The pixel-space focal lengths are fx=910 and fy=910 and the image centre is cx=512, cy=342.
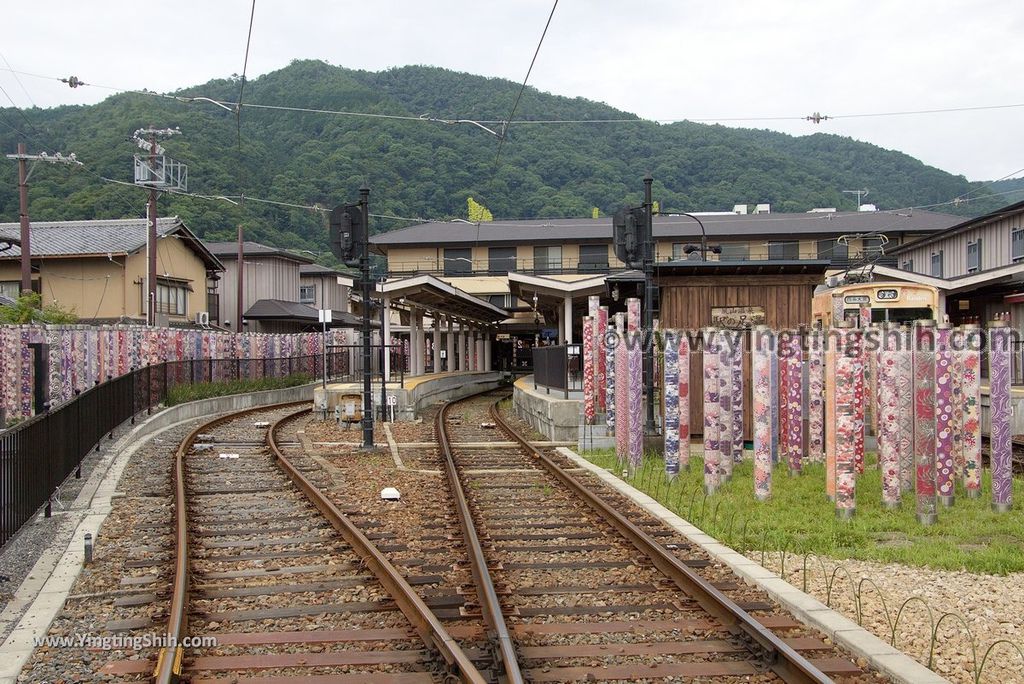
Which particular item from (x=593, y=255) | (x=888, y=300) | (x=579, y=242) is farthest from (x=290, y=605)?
(x=593, y=255)

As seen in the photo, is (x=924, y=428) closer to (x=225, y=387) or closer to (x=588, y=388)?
(x=588, y=388)

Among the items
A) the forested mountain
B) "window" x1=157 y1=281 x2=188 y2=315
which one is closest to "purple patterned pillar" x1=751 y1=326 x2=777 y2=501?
the forested mountain

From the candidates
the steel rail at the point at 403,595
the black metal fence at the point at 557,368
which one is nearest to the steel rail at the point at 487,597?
the steel rail at the point at 403,595

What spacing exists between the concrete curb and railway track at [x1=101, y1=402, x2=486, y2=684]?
66 centimetres

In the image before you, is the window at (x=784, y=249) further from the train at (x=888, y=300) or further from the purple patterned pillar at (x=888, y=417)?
the purple patterned pillar at (x=888, y=417)

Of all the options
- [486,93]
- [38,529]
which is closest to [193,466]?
[38,529]

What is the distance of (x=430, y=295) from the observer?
26.0 m

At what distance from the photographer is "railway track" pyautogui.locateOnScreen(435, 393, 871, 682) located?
5117 millimetres

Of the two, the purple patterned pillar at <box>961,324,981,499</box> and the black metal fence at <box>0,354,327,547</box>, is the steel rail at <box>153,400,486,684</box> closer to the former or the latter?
the black metal fence at <box>0,354,327,547</box>

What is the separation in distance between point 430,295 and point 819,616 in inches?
822

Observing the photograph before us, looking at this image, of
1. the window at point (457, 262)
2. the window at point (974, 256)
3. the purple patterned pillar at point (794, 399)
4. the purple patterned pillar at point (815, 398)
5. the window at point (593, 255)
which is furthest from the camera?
the window at point (457, 262)

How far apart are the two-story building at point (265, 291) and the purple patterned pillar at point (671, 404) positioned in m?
40.7

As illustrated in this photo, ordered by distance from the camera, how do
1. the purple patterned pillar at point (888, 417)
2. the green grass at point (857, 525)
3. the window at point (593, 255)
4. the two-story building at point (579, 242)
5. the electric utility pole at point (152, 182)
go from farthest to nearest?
the window at point (593, 255), the two-story building at point (579, 242), the electric utility pole at point (152, 182), the purple patterned pillar at point (888, 417), the green grass at point (857, 525)

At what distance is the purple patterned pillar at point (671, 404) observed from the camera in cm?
1169
